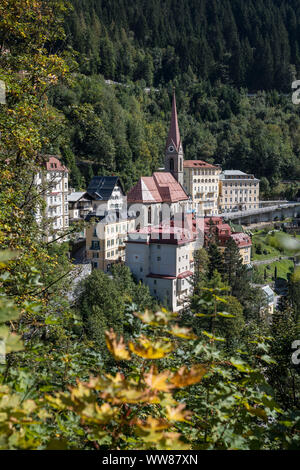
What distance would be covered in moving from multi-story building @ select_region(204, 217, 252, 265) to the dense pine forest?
166cm

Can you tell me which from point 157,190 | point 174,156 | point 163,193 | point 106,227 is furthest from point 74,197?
point 174,156

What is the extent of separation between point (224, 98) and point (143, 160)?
3719 cm

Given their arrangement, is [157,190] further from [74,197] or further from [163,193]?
[74,197]

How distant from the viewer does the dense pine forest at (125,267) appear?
1.69 meters

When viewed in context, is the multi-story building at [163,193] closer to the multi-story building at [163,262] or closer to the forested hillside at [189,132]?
the forested hillside at [189,132]

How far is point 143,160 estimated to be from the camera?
56.5 metres

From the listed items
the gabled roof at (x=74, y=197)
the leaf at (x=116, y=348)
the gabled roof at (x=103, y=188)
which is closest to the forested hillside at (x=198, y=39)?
the gabled roof at (x=103, y=188)

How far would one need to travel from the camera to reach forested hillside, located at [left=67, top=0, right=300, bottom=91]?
8319 centimetres

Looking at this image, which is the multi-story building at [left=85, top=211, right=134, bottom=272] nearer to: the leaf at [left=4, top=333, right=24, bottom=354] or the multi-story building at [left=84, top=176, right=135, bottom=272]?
the multi-story building at [left=84, top=176, right=135, bottom=272]

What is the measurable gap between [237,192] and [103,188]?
30.6 m

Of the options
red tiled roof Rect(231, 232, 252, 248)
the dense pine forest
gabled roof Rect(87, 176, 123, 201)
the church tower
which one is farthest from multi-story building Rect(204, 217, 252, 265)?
the church tower

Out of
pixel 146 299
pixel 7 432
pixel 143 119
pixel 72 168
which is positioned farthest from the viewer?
pixel 143 119

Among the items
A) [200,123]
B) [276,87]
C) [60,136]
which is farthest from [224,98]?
[60,136]
